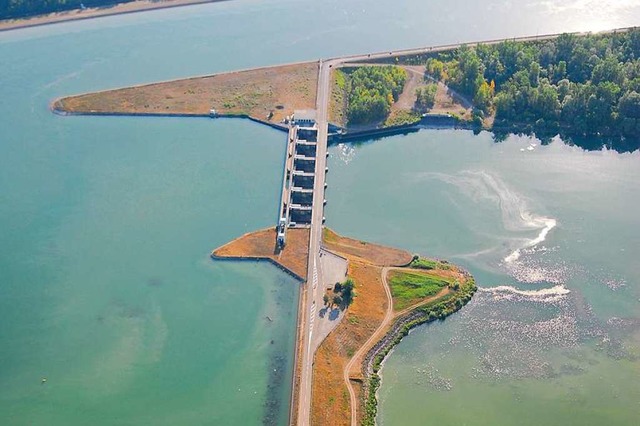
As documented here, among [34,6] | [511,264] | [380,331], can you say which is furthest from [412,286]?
[34,6]

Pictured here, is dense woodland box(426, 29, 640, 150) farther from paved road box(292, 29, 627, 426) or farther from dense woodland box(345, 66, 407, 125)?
paved road box(292, 29, 627, 426)

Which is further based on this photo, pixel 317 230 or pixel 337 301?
pixel 317 230

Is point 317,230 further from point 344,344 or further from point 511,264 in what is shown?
point 511,264

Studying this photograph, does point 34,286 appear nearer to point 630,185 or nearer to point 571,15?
point 630,185

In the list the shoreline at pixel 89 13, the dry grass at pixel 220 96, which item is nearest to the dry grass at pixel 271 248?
the dry grass at pixel 220 96

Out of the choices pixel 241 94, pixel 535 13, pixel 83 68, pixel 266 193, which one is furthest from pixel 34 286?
pixel 535 13

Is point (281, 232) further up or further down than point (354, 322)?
further up
